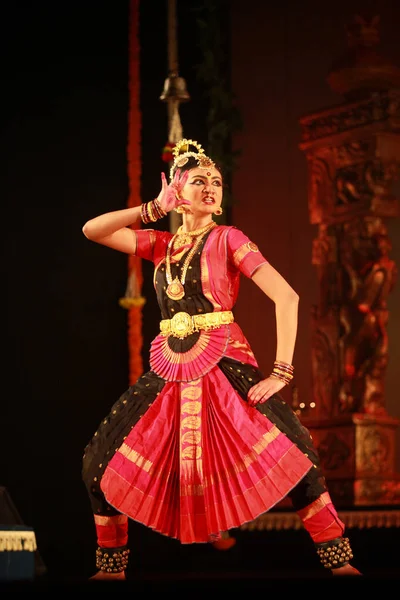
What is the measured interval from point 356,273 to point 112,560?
2.32 meters

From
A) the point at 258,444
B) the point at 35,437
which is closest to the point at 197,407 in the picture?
the point at 258,444

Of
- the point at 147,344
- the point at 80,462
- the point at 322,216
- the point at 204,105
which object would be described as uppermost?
the point at 204,105

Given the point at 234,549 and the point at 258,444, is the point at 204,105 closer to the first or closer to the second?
the point at 234,549

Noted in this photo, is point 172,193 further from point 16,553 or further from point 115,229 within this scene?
point 16,553

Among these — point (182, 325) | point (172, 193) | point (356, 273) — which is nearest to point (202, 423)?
point (182, 325)

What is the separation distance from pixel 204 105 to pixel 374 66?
82cm

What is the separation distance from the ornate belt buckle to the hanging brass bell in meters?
1.67

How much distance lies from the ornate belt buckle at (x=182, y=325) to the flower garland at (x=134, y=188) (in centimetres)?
166

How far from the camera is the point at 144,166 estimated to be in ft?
19.4

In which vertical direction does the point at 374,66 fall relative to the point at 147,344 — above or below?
above

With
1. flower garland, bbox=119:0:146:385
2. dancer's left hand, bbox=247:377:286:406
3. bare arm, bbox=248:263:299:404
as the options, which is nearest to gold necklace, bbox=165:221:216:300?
bare arm, bbox=248:263:299:404

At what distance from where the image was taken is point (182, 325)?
13.3 ft

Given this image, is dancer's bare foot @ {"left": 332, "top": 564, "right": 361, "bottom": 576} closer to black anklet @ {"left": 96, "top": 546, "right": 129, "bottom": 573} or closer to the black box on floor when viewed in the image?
black anklet @ {"left": 96, "top": 546, "right": 129, "bottom": 573}

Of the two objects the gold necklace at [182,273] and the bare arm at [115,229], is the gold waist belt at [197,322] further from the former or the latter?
the bare arm at [115,229]
